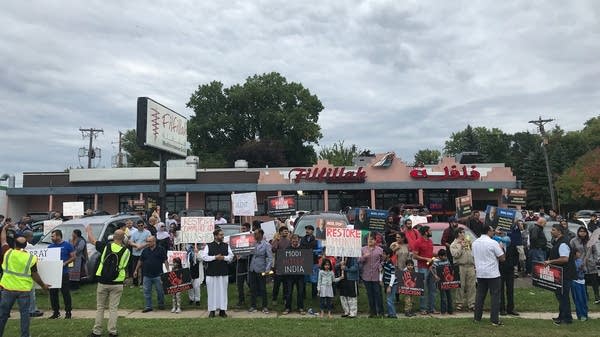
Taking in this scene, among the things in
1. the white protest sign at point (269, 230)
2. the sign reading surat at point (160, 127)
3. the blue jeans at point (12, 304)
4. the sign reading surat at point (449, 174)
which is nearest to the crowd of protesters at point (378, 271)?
the blue jeans at point (12, 304)

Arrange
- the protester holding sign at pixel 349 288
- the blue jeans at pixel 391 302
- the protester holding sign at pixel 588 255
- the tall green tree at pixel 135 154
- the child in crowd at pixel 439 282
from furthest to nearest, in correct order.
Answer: the tall green tree at pixel 135 154 < the protester holding sign at pixel 588 255 < the child in crowd at pixel 439 282 < the protester holding sign at pixel 349 288 < the blue jeans at pixel 391 302

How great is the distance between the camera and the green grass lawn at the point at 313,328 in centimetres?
836

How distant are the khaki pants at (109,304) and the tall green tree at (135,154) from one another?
2521 inches

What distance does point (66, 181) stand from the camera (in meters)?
37.7

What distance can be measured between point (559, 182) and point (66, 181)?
4551 cm

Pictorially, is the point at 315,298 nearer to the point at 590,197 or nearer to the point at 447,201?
the point at 447,201

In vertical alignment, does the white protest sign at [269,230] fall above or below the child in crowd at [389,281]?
above

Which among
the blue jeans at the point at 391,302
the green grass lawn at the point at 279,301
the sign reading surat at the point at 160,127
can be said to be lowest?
the green grass lawn at the point at 279,301

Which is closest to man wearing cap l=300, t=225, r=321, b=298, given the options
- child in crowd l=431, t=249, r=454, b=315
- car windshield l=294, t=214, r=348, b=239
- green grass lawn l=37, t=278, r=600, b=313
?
green grass lawn l=37, t=278, r=600, b=313

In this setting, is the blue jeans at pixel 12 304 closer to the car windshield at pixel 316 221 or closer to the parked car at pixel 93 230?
the parked car at pixel 93 230

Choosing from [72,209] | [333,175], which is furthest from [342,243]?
[333,175]

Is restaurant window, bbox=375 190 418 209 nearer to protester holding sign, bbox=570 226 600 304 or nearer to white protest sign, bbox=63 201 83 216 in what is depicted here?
white protest sign, bbox=63 201 83 216

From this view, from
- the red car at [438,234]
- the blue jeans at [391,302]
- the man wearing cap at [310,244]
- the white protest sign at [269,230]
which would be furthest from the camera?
the white protest sign at [269,230]

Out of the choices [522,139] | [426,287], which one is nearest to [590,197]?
Result: [426,287]
